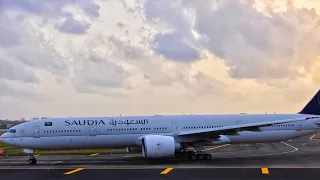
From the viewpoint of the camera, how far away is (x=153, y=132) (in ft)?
100

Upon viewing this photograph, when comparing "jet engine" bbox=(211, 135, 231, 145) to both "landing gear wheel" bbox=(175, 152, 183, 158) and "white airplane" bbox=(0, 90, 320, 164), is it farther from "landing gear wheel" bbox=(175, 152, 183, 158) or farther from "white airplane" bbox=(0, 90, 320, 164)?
"landing gear wheel" bbox=(175, 152, 183, 158)

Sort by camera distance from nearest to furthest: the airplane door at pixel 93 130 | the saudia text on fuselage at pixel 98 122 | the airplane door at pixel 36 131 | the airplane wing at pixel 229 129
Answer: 1. the airplane wing at pixel 229 129
2. the airplane door at pixel 36 131
3. the airplane door at pixel 93 130
4. the saudia text on fuselage at pixel 98 122

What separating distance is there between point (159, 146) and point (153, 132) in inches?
144

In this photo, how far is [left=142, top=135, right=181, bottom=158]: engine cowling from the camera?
26.8 meters

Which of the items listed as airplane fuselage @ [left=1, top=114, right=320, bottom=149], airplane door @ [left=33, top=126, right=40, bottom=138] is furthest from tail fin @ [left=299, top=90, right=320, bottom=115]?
airplane door @ [left=33, top=126, right=40, bottom=138]

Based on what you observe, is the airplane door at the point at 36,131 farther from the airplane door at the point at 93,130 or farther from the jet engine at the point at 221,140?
the jet engine at the point at 221,140

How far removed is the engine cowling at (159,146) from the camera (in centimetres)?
2684

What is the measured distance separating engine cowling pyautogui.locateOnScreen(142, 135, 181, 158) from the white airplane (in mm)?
72

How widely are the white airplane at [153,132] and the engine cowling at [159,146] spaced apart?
0.07 meters

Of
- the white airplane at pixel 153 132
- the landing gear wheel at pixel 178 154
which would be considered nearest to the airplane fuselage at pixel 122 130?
the white airplane at pixel 153 132
